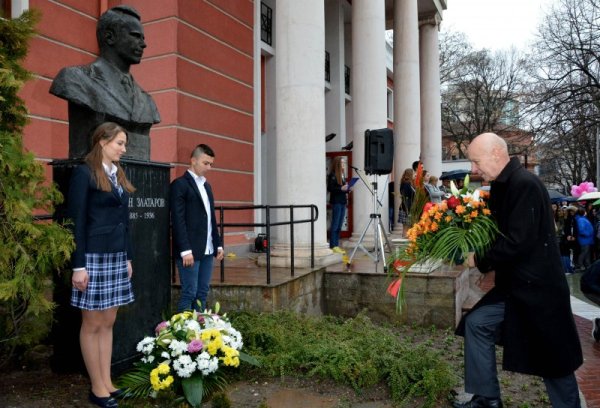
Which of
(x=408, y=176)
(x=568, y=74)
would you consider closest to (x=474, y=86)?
(x=568, y=74)

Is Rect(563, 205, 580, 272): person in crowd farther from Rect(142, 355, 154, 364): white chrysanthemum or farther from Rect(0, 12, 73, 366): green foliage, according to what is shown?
Rect(0, 12, 73, 366): green foliage

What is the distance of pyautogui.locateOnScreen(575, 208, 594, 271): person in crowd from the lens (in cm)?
1334

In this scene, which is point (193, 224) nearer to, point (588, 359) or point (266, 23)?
point (588, 359)

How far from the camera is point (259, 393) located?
4098mm

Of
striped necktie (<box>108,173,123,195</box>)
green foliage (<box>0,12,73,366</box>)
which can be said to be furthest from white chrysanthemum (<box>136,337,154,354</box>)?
striped necktie (<box>108,173,123,195</box>)

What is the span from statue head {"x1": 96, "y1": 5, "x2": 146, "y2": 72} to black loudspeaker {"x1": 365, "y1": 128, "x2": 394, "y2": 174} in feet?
15.7

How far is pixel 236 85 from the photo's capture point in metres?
10.1

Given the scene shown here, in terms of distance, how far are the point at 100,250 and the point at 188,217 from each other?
1.42m

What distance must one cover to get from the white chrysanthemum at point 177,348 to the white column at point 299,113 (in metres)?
4.05

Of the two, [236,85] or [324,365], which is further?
[236,85]

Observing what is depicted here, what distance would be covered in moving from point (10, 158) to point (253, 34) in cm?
814

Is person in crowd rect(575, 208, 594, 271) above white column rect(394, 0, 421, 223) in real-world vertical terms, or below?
below

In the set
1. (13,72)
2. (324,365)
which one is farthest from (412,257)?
(13,72)

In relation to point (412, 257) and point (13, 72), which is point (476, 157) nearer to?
point (412, 257)
